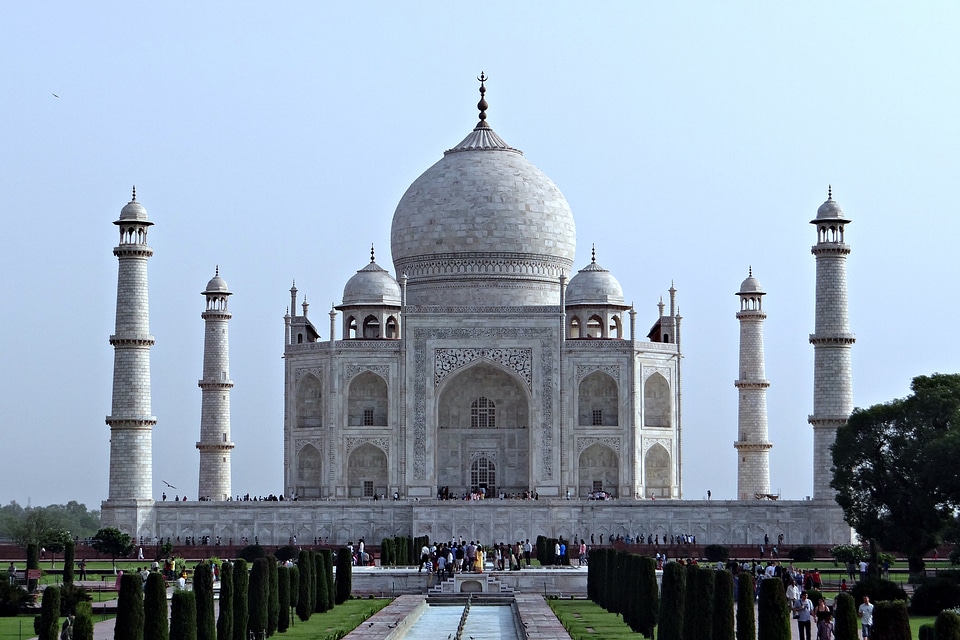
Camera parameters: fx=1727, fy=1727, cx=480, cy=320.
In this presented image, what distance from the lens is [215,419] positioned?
4022 centimetres

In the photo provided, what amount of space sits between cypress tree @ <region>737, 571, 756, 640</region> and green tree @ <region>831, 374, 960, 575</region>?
1058 centimetres

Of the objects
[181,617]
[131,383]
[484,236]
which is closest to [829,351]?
[484,236]

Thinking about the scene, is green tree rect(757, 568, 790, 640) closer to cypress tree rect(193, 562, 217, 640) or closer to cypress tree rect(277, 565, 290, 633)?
cypress tree rect(193, 562, 217, 640)

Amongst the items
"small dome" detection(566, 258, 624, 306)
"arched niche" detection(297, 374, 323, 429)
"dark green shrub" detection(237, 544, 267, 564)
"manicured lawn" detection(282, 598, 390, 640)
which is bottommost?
"manicured lawn" detection(282, 598, 390, 640)

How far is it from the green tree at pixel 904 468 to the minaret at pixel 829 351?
471 centimetres

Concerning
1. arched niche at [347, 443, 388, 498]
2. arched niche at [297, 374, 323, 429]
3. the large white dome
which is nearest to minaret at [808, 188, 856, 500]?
the large white dome

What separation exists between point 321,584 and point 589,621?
3.89 m

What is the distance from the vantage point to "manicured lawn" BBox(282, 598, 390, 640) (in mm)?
19734

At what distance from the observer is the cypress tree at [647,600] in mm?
19672

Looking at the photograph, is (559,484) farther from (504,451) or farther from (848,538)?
(848,538)

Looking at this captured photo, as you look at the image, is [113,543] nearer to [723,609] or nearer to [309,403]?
[309,403]

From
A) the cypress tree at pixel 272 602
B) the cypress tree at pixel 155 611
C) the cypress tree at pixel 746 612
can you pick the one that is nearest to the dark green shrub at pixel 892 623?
the cypress tree at pixel 746 612

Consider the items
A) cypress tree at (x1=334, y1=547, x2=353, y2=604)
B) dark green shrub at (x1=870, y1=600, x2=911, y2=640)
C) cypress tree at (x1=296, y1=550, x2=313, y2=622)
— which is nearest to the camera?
dark green shrub at (x1=870, y1=600, x2=911, y2=640)

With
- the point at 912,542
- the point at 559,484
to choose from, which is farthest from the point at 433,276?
the point at 912,542
